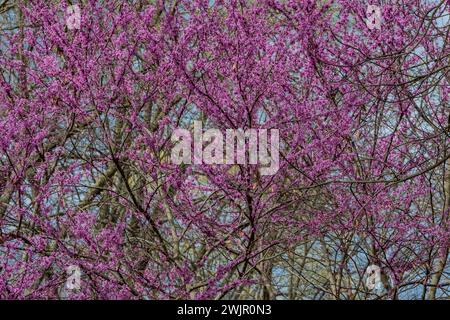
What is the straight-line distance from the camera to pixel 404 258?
289 inches

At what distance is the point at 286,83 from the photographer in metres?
6.26

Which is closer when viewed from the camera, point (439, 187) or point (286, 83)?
point (286, 83)

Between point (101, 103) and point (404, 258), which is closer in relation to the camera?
point (101, 103)

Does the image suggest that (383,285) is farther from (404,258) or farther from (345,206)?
(345,206)

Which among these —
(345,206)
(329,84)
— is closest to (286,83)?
(329,84)

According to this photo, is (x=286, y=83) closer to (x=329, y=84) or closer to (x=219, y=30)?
(x=329, y=84)
